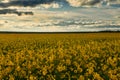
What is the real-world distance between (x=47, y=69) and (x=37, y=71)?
338 millimetres

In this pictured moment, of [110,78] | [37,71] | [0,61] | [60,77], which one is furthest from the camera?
[0,61]

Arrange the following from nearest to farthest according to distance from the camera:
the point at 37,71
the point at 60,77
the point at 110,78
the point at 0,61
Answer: the point at 110,78 < the point at 60,77 < the point at 37,71 < the point at 0,61

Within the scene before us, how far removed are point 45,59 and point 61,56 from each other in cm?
77

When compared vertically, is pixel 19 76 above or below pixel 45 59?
above

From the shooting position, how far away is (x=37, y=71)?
11398 mm

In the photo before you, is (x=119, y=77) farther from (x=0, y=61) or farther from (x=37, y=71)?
(x=0, y=61)

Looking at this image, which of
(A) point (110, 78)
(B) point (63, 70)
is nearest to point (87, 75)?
(A) point (110, 78)

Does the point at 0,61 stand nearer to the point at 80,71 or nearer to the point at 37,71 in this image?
the point at 37,71

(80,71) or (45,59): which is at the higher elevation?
(80,71)

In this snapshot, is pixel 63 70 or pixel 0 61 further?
pixel 0 61

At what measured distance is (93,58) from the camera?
15078 mm

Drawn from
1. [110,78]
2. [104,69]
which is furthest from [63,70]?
[110,78]

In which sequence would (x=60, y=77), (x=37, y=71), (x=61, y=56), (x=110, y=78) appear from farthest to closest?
(x=61, y=56) < (x=37, y=71) < (x=60, y=77) < (x=110, y=78)

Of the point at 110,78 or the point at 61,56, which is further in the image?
the point at 61,56
